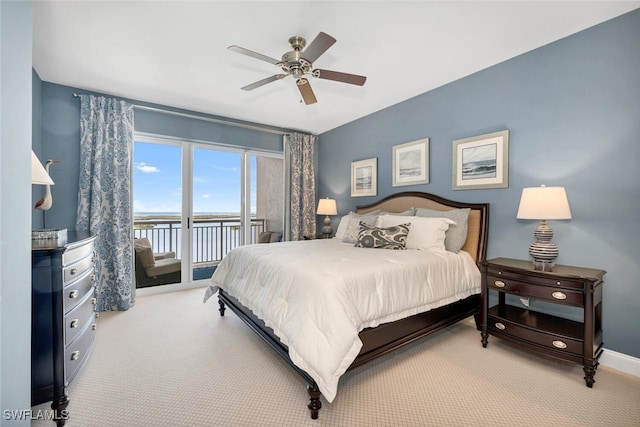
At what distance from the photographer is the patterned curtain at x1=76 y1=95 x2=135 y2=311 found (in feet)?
10.8

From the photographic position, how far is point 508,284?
229cm

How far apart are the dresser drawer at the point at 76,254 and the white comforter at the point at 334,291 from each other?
1196 millimetres

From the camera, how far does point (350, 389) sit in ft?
6.12

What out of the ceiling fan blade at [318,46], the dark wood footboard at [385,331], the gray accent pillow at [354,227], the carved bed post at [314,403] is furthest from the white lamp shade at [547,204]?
the carved bed post at [314,403]

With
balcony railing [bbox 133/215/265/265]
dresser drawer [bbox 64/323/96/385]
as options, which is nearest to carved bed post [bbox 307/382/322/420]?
dresser drawer [bbox 64/323/96/385]

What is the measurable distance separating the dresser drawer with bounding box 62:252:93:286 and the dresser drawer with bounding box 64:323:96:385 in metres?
0.44

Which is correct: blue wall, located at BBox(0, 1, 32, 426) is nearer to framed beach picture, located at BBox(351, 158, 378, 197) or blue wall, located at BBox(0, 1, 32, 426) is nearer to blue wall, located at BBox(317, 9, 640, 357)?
blue wall, located at BBox(317, 9, 640, 357)

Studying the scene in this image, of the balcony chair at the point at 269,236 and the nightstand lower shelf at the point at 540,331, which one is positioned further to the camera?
the balcony chair at the point at 269,236

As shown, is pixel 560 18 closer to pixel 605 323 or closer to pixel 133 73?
pixel 605 323

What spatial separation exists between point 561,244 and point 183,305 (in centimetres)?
418

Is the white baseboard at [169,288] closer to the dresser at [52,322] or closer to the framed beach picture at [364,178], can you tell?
the dresser at [52,322]

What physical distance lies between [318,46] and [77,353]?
109 inches

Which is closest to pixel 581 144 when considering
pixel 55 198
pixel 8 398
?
pixel 8 398

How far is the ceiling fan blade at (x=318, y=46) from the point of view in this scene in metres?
1.87
